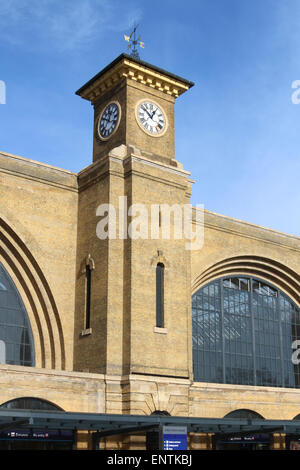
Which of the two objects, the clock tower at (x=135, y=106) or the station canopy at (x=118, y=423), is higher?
the clock tower at (x=135, y=106)

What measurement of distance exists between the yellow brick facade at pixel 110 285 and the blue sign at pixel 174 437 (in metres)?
2.76

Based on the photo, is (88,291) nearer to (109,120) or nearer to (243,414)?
(109,120)

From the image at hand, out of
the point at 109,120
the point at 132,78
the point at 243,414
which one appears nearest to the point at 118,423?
the point at 243,414

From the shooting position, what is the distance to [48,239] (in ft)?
91.2

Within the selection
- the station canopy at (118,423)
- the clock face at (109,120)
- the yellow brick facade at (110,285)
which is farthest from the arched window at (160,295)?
the clock face at (109,120)

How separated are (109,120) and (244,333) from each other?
12.8 meters

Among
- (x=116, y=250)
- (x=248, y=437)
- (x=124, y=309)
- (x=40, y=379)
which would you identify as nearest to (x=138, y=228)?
(x=116, y=250)

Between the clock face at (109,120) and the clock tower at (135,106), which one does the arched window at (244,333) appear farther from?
the clock face at (109,120)

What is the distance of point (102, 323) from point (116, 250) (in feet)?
9.67

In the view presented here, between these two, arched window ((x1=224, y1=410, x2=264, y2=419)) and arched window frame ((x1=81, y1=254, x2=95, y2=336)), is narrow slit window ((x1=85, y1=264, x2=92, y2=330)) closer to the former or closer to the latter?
arched window frame ((x1=81, y1=254, x2=95, y2=336))

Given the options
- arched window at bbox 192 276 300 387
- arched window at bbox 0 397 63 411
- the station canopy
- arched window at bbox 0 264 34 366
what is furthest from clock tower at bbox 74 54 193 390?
arched window at bbox 192 276 300 387

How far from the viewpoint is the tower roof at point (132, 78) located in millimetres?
29625

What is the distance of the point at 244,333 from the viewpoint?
1355 inches
